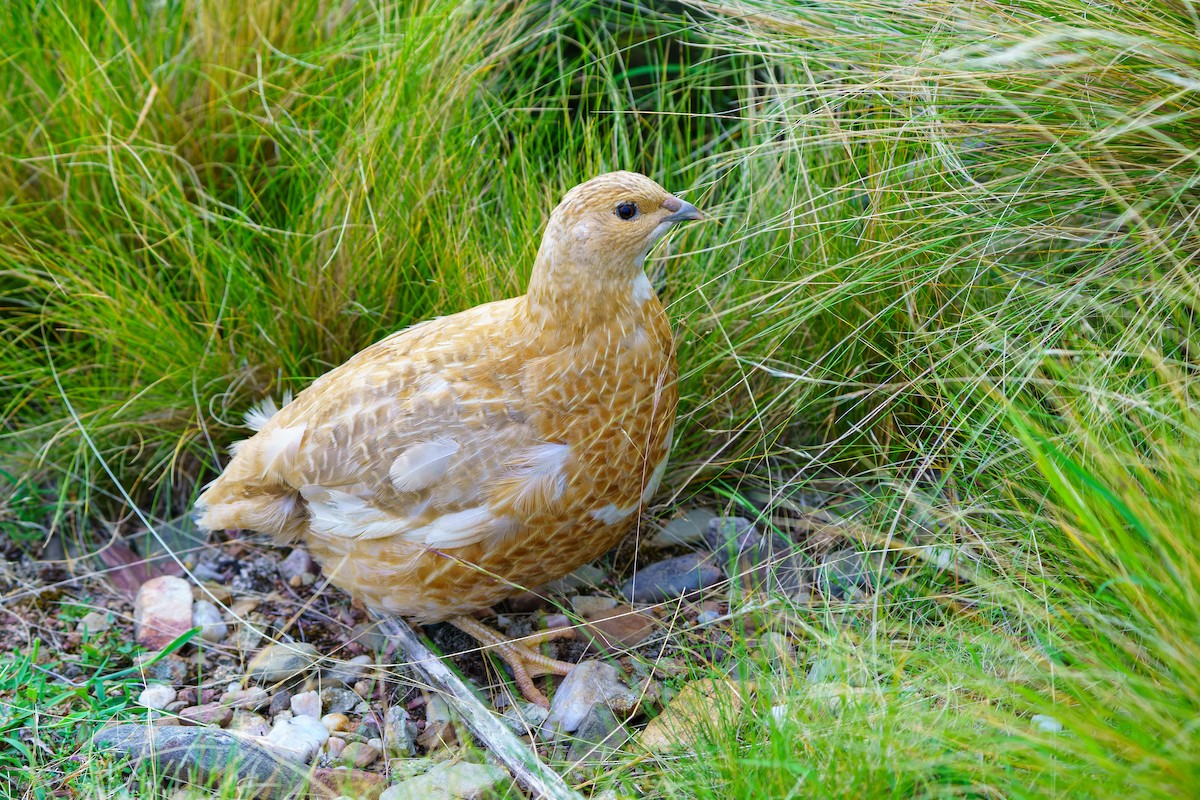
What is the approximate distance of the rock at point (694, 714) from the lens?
2256 millimetres

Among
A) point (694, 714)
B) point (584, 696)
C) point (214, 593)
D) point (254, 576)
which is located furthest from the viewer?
point (254, 576)

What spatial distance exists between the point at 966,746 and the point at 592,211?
1440 millimetres

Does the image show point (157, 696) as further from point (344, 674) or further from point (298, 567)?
point (298, 567)

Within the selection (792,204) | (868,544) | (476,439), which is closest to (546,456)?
(476,439)

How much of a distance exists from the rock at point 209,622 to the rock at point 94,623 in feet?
0.84

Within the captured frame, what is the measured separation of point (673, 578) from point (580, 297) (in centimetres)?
90

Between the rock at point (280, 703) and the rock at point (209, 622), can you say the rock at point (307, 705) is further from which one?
the rock at point (209, 622)

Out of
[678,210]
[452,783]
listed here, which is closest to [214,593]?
[452,783]

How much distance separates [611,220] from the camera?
2625 mm

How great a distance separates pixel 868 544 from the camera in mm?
2715

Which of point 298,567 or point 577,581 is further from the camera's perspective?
point 298,567

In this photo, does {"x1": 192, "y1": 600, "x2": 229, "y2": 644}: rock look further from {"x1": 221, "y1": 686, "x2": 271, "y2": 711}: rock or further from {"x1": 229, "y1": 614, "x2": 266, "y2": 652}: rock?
{"x1": 221, "y1": 686, "x2": 271, "y2": 711}: rock

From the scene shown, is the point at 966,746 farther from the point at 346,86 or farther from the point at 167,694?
the point at 346,86

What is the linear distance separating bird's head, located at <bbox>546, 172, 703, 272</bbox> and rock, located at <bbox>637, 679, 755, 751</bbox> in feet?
3.36
